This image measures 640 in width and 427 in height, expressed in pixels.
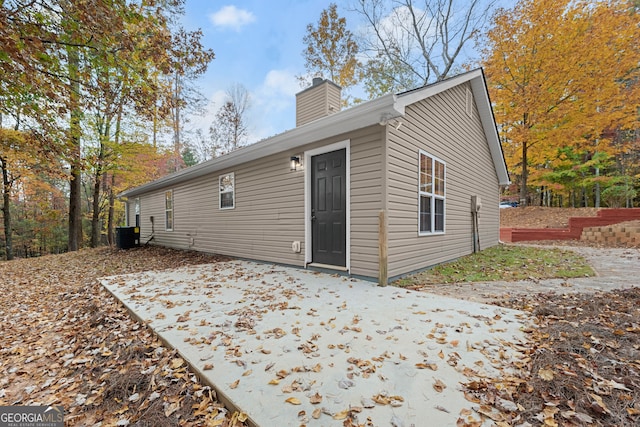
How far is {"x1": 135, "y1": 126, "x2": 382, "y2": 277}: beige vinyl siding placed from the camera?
4438mm

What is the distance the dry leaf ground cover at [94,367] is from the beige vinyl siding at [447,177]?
3.20 metres

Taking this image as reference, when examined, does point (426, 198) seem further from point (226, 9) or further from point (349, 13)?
point (349, 13)

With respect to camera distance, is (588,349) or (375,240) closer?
(588,349)

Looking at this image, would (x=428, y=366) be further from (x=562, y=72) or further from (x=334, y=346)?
(x=562, y=72)

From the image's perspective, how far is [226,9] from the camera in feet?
30.4

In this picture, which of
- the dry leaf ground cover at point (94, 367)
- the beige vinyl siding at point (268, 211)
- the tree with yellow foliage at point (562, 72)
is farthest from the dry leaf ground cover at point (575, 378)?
the tree with yellow foliage at point (562, 72)

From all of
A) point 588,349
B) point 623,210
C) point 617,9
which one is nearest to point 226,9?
point 588,349

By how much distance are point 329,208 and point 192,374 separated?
139 inches

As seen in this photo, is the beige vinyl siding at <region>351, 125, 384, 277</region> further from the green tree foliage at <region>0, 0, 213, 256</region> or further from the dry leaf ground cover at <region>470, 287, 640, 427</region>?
the green tree foliage at <region>0, 0, 213, 256</region>

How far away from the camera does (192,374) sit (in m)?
2.00

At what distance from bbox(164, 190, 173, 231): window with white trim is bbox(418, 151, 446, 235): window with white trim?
29.1 ft

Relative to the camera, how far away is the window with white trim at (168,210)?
10273 millimetres

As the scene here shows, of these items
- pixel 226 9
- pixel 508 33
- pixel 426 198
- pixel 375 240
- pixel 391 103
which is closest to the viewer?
pixel 391 103

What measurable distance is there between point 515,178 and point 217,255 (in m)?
17.6
